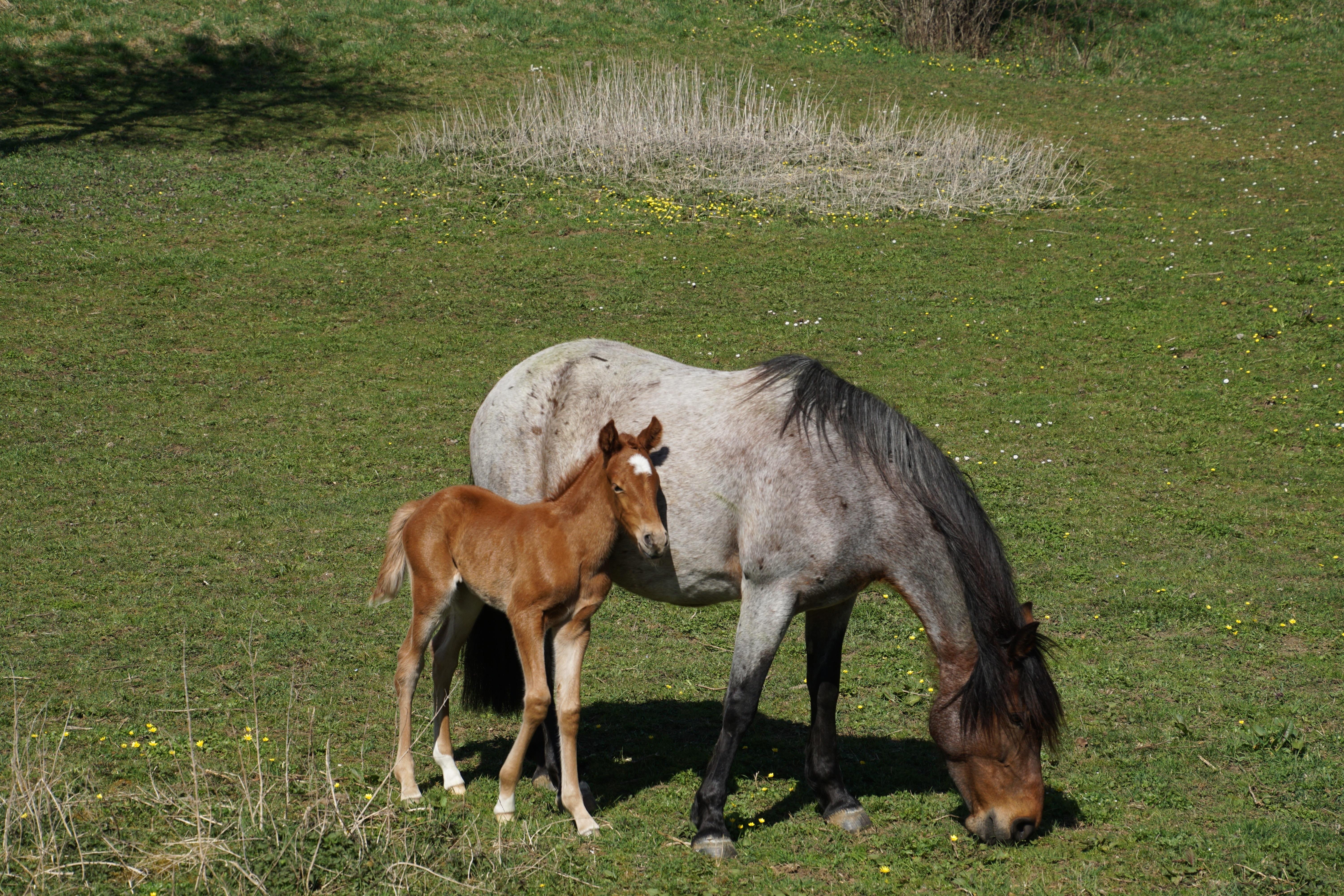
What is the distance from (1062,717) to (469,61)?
25045 mm

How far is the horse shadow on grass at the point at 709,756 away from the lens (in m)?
6.35

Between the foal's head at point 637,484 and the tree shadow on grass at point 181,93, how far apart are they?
19.5 meters

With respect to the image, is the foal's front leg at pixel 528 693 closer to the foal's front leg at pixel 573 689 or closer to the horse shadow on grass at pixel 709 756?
the foal's front leg at pixel 573 689

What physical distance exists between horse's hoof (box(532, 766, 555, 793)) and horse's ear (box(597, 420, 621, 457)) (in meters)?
1.99

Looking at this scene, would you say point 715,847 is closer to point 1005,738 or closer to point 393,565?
point 1005,738

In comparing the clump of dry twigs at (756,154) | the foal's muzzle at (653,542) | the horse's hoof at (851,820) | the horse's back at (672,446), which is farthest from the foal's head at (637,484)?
the clump of dry twigs at (756,154)

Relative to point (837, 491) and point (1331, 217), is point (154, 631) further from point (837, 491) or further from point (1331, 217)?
point (1331, 217)

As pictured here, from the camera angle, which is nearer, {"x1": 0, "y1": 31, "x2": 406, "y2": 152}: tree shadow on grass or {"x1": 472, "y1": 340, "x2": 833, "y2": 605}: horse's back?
{"x1": 472, "y1": 340, "x2": 833, "y2": 605}: horse's back

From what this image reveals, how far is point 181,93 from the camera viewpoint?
24422 mm

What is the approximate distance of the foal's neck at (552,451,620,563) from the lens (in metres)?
5.68

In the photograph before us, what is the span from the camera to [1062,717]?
557cm

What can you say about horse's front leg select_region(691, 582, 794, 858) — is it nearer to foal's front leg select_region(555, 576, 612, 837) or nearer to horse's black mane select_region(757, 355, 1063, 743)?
foal's front leg select_region(555, 576, 612, 837)

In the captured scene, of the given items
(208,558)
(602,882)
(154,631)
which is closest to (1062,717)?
(602,882)

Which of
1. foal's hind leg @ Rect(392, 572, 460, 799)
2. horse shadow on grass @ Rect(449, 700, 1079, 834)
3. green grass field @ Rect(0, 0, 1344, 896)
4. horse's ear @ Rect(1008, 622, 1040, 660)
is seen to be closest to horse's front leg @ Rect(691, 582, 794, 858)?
green grass field @ Rect(0, 0, 1344, 896)
